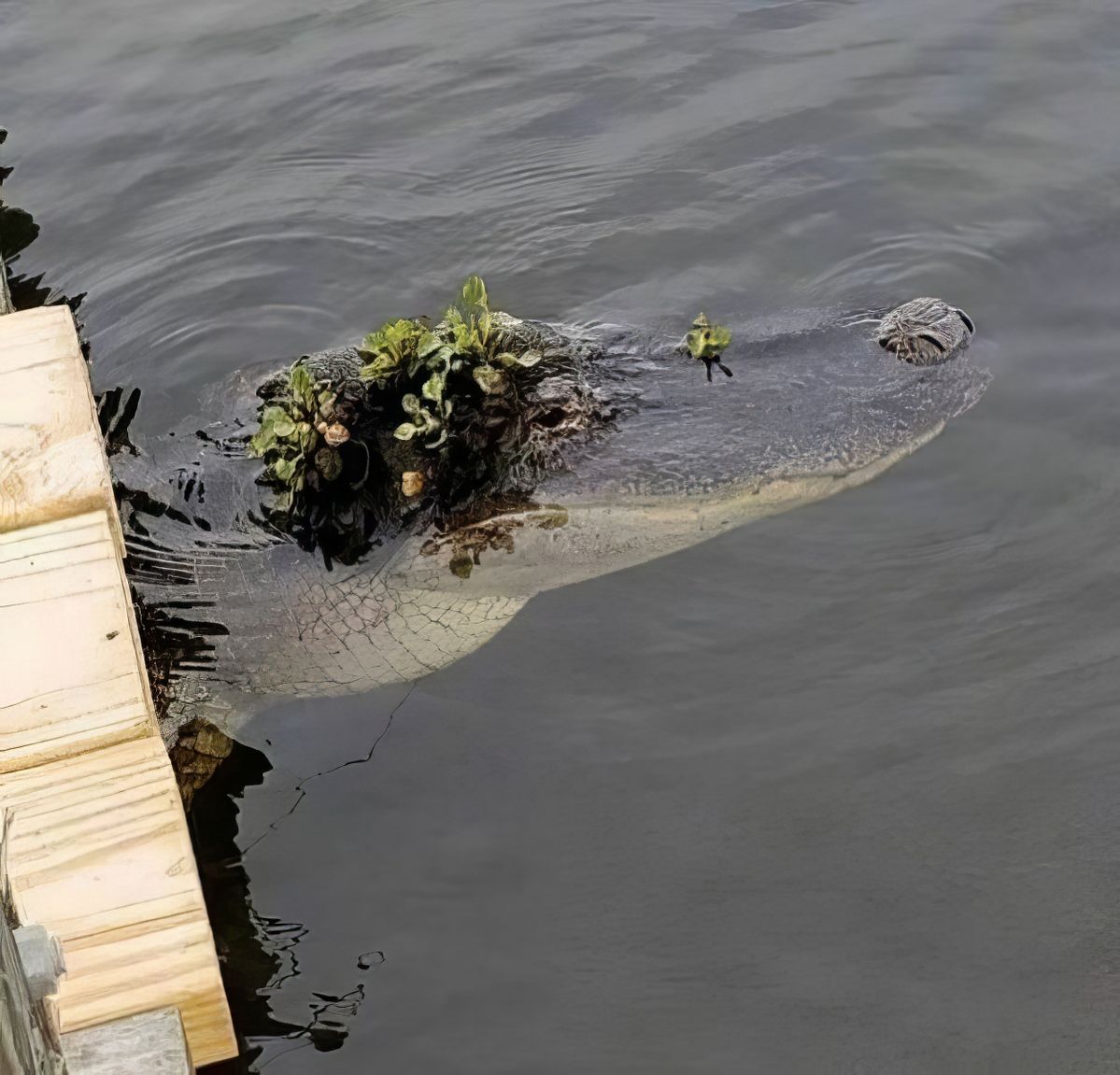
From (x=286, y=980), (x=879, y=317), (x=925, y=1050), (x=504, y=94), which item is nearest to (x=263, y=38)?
(x=504, y=94)

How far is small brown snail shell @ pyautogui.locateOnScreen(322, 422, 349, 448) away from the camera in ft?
14.1

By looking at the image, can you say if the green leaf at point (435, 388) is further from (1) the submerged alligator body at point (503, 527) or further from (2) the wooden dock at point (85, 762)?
(2) the wooden dock at point (85, 762)

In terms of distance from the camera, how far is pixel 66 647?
2.89m

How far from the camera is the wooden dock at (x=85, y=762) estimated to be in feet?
7.84

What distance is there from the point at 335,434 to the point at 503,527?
0.64 meters

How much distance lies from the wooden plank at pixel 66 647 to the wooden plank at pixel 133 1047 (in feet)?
1.98

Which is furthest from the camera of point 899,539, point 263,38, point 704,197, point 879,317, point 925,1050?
point 263,38

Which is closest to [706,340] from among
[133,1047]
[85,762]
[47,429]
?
[47,429]

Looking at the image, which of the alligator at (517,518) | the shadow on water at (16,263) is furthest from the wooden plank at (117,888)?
the shadow on water at (16,263)

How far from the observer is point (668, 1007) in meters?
3.20

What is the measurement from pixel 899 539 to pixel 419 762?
1817 millimetres

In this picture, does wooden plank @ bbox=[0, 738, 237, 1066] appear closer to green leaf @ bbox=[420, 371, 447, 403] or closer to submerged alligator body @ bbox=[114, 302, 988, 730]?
submerged alligator body @ bbox=[114, 302, 988, 730]

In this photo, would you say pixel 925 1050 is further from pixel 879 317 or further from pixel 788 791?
pixel 879 317

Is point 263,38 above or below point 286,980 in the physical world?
above
